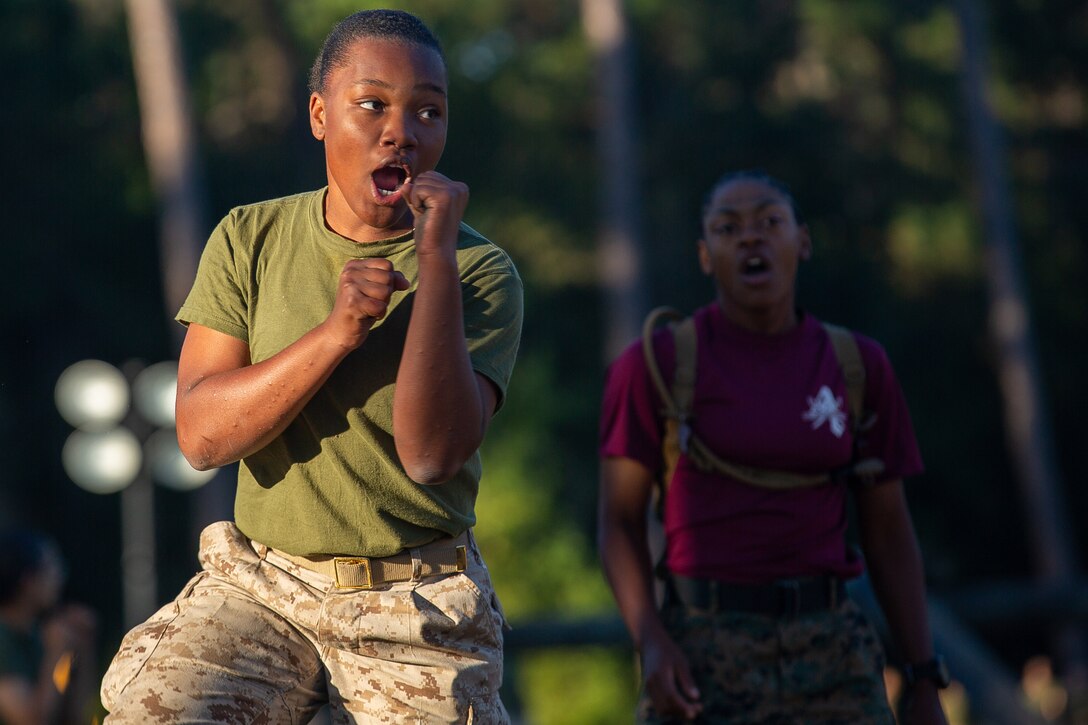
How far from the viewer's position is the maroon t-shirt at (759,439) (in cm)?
425

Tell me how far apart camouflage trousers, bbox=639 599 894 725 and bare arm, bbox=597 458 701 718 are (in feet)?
0.31

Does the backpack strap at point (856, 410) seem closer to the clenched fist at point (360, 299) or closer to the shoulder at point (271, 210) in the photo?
the shoulder at point (271, 210)

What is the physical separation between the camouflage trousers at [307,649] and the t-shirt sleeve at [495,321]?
0.42 metres

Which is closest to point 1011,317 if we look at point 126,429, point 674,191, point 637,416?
point 674,191

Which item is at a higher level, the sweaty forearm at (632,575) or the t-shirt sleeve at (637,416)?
the t-shirt sleeve at (637,416)

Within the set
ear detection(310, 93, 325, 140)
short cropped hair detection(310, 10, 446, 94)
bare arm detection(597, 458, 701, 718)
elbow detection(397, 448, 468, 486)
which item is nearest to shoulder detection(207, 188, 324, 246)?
ear detection(310, 93, 325, 140)

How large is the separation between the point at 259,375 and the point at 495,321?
20.0 inches

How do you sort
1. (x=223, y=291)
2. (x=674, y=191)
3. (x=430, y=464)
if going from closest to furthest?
1. (x=430, y=464)
2. (x=223, y=291)
3. (x=674, y=191)

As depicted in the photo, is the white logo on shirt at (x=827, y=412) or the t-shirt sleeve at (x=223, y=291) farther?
the white logo on shirt at (x=827, y=412)

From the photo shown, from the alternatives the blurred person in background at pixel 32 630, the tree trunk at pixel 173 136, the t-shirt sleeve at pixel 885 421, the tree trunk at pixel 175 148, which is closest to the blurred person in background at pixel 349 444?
the t-shirt sleeve at pixel 885 421

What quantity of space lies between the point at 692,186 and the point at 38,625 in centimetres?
2017

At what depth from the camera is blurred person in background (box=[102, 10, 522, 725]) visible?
2717 millimetres

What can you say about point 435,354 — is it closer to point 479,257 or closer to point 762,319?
point 479,257

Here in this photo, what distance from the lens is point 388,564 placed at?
2895 mm
